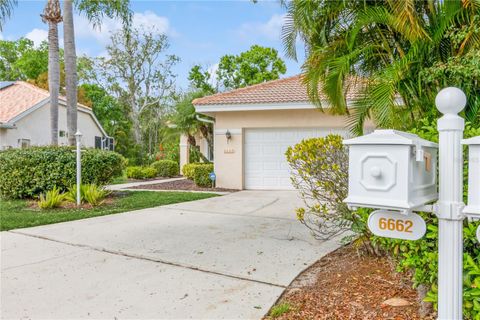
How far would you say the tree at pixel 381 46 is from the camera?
422 cm

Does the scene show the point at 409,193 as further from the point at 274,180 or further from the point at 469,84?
the point at 274,180

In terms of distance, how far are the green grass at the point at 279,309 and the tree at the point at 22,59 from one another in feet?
117

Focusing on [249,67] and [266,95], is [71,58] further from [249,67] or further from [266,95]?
[249,67]

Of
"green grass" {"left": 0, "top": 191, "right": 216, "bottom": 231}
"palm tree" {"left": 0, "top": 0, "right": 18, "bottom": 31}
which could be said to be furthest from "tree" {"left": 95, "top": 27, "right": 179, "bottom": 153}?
"green grass" {"left": 0, "top": 191, "right": 216, "bottom": 231}

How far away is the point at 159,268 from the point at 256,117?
891 cm

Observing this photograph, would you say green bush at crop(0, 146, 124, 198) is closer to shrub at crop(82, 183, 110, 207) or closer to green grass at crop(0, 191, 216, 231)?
green grass at crop(0, 191, 216, 231)

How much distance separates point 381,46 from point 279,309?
3.97 metres

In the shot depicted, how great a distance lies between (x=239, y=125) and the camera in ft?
41.9

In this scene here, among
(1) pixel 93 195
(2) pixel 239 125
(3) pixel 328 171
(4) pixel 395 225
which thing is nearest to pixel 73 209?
(1) pixel 93 195

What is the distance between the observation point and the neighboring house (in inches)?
724

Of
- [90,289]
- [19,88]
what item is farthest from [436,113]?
[19,88]

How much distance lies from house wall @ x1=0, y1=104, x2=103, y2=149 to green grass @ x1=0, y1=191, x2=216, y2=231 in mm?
10037

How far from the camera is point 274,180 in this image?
12.8 meters

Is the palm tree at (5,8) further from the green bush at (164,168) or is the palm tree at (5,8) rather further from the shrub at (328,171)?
the shrub at (328,171)
